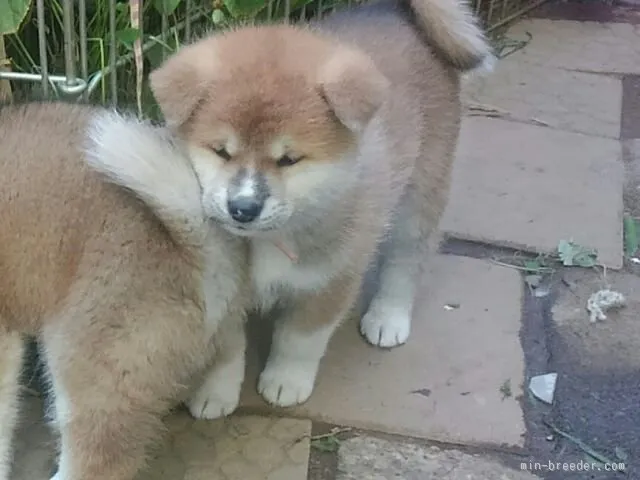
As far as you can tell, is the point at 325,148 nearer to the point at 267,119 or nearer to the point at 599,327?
the point at 267,119

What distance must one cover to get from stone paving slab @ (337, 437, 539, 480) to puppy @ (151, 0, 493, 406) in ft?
0.58

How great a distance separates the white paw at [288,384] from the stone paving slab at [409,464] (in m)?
0.15

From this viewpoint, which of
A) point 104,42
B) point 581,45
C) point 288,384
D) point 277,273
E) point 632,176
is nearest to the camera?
point 277,273

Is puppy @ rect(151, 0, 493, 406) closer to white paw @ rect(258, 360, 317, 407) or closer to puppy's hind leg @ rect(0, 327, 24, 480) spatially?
white paw @ rect(258, 360, 317, 407)

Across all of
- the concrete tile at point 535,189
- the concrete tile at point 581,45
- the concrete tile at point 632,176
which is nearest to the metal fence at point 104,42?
the concrete tile at point 535,189

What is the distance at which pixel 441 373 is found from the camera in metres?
2.20

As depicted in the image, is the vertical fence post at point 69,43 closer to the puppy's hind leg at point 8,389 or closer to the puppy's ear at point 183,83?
the puppy's ear at point 183,83

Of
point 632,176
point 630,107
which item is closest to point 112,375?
point 632,176

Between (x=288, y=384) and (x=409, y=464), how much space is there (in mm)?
298

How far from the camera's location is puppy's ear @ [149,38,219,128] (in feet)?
5.57

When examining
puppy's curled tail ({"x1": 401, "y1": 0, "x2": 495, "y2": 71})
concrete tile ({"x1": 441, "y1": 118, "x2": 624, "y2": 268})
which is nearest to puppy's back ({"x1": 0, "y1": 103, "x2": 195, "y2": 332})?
puppy's curled tail ({"x1": 401, "y1": 0, "x2": 495, "y2": 71})

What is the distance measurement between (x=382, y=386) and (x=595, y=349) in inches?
20.4

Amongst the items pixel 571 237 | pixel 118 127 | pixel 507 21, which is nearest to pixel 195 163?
pixel 118 127

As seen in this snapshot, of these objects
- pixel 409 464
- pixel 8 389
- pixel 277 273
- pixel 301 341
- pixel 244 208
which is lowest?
pixel 409 464
